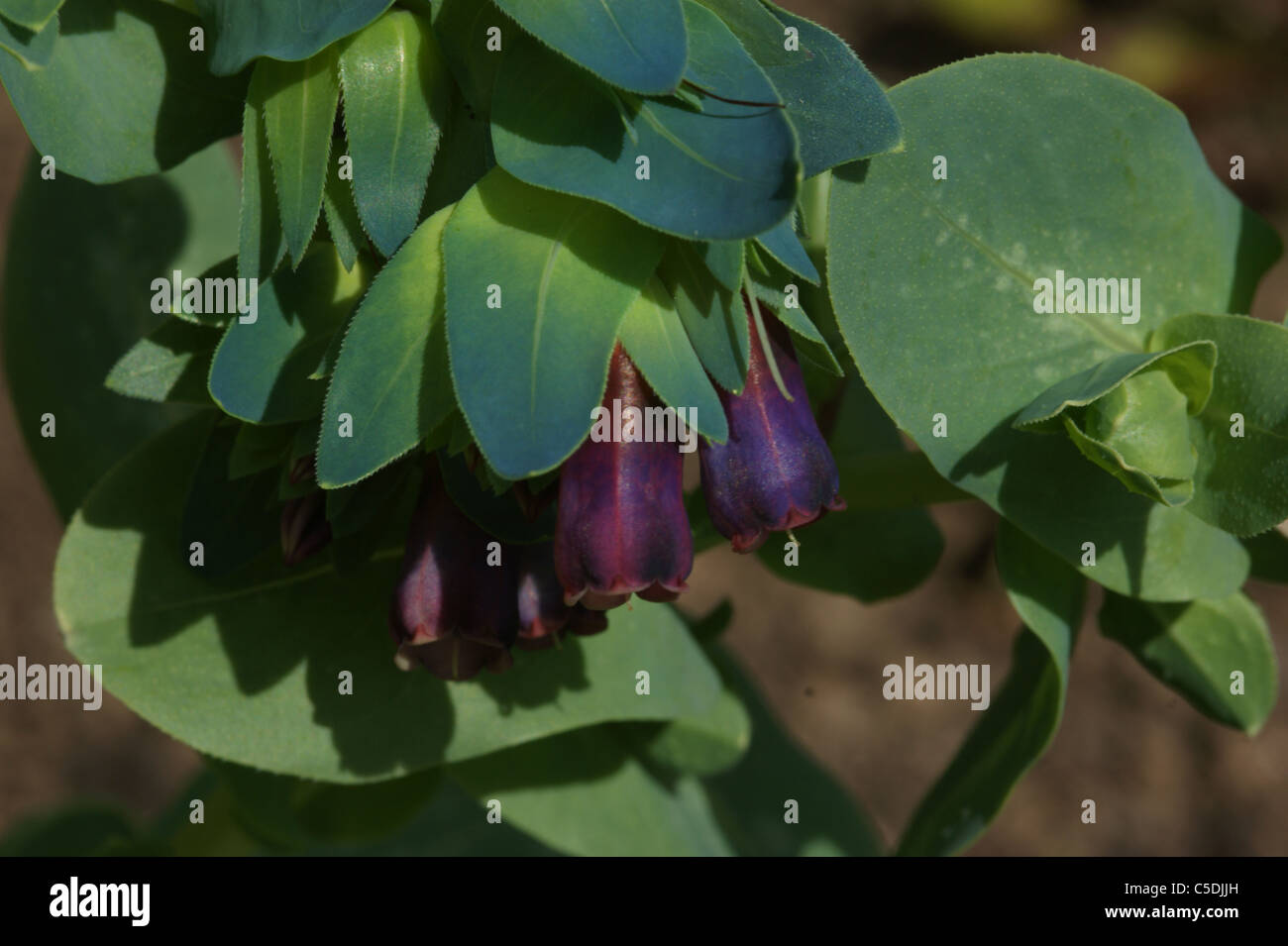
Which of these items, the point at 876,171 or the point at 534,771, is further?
the point at 534,771

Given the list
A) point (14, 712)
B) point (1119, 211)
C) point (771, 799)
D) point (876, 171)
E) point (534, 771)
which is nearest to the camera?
point (876, 171)

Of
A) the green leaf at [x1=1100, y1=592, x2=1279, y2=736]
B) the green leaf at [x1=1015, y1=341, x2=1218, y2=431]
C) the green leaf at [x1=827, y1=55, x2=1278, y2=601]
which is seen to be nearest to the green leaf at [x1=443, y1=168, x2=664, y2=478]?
the green leaf at [x1=827, y1=55, x2=1278, y2=601]

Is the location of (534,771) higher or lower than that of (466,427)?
lower

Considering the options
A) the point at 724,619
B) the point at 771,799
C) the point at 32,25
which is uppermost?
the point at 32,25

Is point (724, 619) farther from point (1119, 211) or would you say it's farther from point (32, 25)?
point (32, 25)

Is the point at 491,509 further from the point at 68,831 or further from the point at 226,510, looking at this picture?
the point at 68,831
